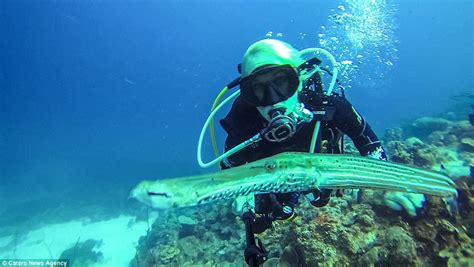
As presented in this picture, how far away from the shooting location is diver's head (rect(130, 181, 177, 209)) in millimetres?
1271

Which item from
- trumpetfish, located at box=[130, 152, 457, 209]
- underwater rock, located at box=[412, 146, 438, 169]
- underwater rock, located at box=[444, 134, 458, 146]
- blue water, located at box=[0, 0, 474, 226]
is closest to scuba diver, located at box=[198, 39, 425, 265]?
trumpetfish, located at box=[130, 152, 457, 209]

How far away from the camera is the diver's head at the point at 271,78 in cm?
334

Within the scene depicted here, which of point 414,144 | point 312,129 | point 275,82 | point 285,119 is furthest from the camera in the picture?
point 414,144

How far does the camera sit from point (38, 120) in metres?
104

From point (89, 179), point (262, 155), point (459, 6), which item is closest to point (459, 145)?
point (262, 155)

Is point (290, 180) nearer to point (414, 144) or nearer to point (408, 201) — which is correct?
point (408, 201)

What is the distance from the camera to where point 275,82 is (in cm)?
337

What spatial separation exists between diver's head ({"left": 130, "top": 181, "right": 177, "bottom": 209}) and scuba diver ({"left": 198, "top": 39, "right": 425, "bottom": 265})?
1.74 meters

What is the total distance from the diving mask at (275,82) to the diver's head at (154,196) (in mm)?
2298

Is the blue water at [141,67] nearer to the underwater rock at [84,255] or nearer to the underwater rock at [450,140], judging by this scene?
the underwater rock at [84,255]

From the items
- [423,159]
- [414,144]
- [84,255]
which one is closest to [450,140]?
[414,144]

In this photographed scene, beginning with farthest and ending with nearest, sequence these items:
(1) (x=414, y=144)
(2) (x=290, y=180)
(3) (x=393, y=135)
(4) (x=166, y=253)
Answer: (3) (x=393, y=135) < (1) (x=414, y=144) < (4) (x=166, y=253) < (2) (x=290, y=180)

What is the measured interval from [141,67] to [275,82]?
133 meters

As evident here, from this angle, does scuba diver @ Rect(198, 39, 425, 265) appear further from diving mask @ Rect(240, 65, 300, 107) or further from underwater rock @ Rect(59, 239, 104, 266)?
underwater rock @ Rect(59, 239, 104, 266)
